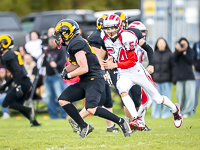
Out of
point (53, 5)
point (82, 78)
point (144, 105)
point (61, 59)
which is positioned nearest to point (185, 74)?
point (61, 59)

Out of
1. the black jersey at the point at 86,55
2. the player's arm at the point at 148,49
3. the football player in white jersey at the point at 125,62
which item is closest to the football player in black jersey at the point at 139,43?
the player's arm at the point at 148,49

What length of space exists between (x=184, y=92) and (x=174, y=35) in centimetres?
501

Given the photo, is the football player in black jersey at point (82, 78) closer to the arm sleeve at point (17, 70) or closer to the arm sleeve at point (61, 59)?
the arm sleeve at point (17, 70)

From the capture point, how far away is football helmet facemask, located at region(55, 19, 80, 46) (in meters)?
7.41

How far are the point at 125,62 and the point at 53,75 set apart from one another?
18.3ft

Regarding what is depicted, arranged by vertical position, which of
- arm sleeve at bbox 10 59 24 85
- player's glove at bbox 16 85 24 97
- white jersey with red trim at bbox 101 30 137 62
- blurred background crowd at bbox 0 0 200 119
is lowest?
blurred background crowd at bbox 0 0 200 119

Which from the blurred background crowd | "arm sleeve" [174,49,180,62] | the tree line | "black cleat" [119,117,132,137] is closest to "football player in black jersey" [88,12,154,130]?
"black cleat" [119,117,132,137]

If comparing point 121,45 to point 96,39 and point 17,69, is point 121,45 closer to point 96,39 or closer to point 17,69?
point 96,39

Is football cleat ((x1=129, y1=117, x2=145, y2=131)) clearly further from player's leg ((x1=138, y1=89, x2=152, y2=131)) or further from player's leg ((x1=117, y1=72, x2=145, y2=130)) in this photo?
player's leg ((x1=138, y1=89, x2=152, y2=131))

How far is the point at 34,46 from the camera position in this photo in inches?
567

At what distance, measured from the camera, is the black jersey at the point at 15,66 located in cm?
1020

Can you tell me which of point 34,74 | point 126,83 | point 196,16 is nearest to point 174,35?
point 196,16

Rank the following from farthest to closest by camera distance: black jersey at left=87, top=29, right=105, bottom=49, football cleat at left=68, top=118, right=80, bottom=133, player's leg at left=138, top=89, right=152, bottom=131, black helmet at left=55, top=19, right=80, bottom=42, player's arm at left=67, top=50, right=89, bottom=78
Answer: black jersey at left=87, top=29, right=105, bottom=49 → player's leg at left=138, top=89, right=152, bottom=131 → football cleat at left=68, top=118, right=80, bottom=133 → black helmet at left=55, top=19, right=80, bottom=42 → player's arm at left=67, top=50, right=89, bottom=78

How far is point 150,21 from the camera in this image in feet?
58.8
